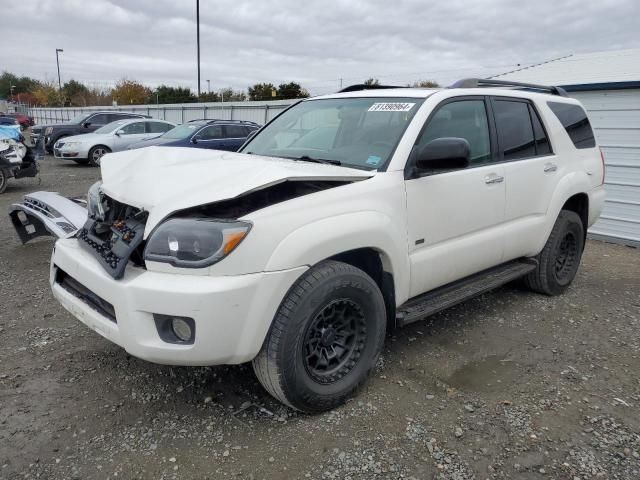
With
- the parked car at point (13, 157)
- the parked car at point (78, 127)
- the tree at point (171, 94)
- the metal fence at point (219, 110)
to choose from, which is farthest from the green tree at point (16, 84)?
the parked car at point (13, 157)

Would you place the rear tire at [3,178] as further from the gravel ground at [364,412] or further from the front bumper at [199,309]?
the front bumper at [199,309]

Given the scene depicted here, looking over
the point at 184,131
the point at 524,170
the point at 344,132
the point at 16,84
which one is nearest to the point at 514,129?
the point at 524,170

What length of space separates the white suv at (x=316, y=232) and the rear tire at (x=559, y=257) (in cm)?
25

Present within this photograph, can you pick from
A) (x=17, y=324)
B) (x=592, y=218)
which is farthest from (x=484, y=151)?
(x=17, y=324)

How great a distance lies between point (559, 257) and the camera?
4.94 m

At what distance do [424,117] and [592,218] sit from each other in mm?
2731

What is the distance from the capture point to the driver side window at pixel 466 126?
3.51 m

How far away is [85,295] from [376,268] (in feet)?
5.60

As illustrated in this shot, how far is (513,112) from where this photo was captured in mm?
4203

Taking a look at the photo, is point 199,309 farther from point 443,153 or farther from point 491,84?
point 491,84

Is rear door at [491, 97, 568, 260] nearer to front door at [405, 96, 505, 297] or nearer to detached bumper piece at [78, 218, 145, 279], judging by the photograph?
front door at [405, 96, 505, 297]

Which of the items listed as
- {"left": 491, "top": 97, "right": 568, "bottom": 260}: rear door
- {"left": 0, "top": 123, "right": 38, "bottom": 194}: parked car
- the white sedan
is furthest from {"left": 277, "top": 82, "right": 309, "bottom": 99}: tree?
{"left": 491, "top": 97, "right": 568, "bottom": 260}: rear door

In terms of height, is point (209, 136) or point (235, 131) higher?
point (235, 131)

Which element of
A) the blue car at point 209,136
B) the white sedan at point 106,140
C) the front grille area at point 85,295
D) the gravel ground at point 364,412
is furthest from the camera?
the white sedan at point 106,140
